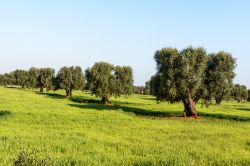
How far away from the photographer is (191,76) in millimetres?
57156

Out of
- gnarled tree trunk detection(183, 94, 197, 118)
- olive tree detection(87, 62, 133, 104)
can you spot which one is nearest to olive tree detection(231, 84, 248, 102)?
olive tree detection(87, 62, 133, 104)

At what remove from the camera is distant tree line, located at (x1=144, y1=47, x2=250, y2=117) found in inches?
2234

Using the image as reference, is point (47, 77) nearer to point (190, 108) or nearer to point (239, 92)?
point (239, 92)

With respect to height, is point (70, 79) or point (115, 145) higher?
point (70, 79)

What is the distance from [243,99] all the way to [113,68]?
111 metres

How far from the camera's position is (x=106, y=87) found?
96.1m

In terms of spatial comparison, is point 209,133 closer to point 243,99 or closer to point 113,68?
point 113,68

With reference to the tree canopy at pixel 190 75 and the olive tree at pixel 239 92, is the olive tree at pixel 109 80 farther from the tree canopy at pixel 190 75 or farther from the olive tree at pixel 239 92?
the olive tree at pixel 239 92

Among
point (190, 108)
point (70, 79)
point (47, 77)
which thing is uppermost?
point (47, 77)

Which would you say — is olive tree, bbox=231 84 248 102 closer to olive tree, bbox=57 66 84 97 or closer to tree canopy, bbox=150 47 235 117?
olive tree, bbox=57 66 84 97

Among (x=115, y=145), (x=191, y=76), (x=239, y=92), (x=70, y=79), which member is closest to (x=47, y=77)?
(x=70, y=79)

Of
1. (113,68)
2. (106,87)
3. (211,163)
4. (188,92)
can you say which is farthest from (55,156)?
(113,68)

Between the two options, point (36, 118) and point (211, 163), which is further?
point (36, 118)

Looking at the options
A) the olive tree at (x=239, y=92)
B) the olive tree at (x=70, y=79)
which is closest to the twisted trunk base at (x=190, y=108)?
the olive tree at (x=70, y=79)
